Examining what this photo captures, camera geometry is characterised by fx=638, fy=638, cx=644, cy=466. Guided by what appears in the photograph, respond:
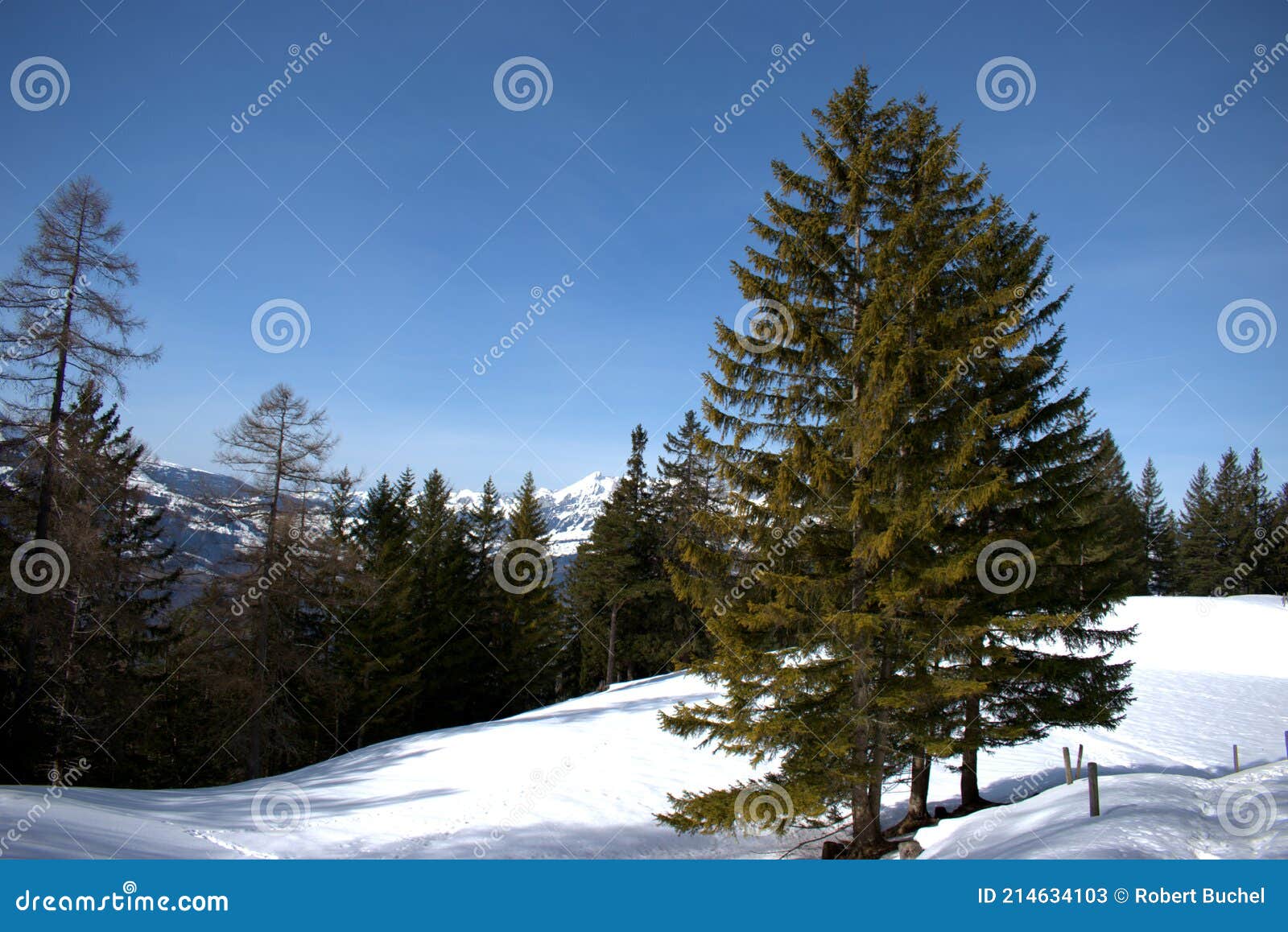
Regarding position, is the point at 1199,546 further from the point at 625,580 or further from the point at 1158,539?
the point at 625,580

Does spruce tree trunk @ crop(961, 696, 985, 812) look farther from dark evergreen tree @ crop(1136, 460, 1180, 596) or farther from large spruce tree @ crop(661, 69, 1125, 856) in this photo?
dark evergreen tree @ crop(1136, 460, 1180, 596)

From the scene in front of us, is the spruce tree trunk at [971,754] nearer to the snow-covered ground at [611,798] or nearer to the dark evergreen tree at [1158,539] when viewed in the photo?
the snow-covered ground at [611,798]

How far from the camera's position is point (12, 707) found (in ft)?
47.9

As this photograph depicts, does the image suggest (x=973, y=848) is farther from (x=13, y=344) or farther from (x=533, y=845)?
(x=13, y=344)

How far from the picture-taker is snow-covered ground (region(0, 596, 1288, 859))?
25.1ft

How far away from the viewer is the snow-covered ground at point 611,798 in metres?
7.65

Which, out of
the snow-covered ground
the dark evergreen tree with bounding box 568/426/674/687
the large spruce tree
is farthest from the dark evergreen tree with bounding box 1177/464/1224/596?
the large spruce tree

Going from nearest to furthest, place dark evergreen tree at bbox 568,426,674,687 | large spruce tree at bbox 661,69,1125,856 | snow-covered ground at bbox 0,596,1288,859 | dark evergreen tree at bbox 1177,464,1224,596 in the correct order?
snow-covered ground at bbox 0,596,1288,859, large spruce tree at bbox 661,69,1125,856, dark evergreen tree at bbox 568,426,674,687, dark evergreen tree at bbox 1177,464,1224,596

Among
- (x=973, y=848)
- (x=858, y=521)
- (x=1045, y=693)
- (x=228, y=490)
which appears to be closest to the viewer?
(x=973, y=848)

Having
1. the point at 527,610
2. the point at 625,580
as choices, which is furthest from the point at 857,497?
the point at 527,610

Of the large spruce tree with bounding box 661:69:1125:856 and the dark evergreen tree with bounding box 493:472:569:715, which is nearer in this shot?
the large spruce tree with bounding box 661:69:1125:856

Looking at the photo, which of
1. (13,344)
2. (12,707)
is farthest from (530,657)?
(13,344)

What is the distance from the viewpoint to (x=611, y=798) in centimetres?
1538

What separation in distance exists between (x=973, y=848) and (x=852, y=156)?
10119mm
